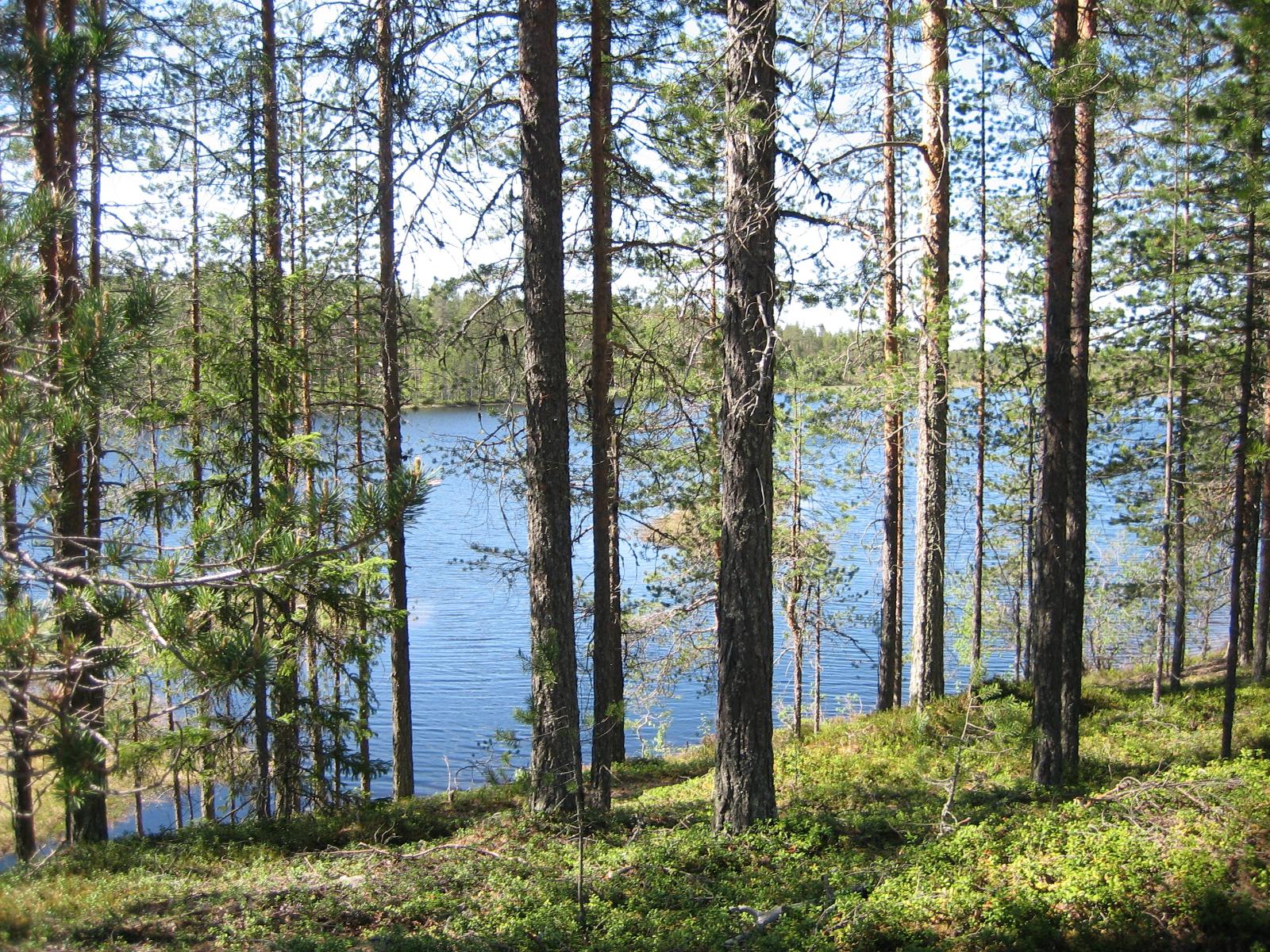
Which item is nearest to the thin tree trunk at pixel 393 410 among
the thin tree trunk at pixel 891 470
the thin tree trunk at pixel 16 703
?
the thin tree trunk at pixel 16 703

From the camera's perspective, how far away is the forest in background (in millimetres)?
4102

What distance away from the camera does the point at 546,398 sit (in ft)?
24.2

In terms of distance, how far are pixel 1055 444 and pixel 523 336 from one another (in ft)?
18.9

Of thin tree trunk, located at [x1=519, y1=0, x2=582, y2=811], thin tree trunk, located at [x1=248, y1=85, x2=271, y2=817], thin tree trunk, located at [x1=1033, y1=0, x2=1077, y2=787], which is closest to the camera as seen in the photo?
thin tree trunk, located at [x1=519, y1=0, x2=582, y2=811]

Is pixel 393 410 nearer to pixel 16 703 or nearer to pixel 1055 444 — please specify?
pixel 1055 444

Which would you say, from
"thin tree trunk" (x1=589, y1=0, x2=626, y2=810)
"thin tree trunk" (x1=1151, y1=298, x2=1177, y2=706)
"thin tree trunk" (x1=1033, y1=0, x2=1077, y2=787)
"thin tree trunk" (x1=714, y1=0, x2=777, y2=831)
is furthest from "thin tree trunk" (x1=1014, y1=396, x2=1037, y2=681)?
"thin tree trunk" (x1=589, y1=0, x2=626, y2=810)

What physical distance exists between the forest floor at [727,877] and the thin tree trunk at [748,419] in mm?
822

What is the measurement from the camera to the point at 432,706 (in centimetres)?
2380

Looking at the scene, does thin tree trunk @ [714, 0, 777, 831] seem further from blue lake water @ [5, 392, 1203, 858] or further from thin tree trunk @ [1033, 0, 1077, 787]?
blue lake water @ [5, 392, 1203, 858]

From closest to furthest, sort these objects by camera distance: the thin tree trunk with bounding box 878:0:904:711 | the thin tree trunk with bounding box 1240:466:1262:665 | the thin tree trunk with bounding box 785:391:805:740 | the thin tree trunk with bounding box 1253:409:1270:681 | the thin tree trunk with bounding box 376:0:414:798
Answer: the thin tree trunk with bounding box 376:0:414:798
the thin tree trunk with bounding box 878:0:904:711
the thin tree trunk with bounding box 785:391:805:740
the thin tree trunk with bounding box 1253:409:1270:681
the thin tree trunk with bounding box 1240:466:1262:665

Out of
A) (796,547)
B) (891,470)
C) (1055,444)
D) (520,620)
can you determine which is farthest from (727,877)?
(520,620)

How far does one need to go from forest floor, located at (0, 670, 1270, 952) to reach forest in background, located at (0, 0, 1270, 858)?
0.65m

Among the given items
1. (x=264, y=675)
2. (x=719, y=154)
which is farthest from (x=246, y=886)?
(x=719, y=154)

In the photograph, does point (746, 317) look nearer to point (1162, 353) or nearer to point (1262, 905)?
point (1262, 905)
